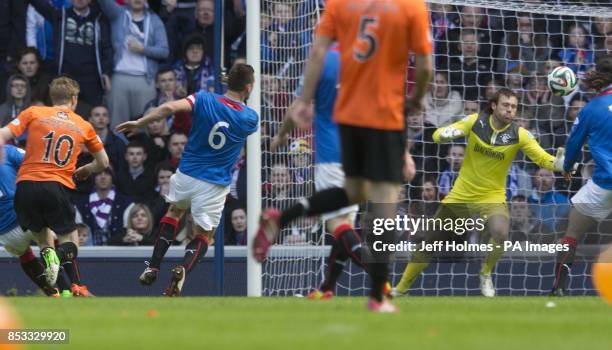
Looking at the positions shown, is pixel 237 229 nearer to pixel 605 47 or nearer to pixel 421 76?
pixel 605 47

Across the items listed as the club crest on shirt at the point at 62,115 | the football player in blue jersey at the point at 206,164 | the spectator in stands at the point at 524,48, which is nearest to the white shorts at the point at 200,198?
the football player in blue jersey at the point at 206,164

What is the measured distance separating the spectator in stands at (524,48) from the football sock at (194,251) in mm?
5163

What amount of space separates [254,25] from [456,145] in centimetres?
363

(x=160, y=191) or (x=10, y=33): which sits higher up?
(x=10, y=33)

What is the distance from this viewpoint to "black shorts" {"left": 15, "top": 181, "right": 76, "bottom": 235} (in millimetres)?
10977

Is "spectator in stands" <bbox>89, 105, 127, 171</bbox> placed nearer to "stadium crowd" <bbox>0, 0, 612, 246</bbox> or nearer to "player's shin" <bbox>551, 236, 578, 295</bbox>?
"stadium crowd" <bbox>0, 0, 612, 246</bbox>

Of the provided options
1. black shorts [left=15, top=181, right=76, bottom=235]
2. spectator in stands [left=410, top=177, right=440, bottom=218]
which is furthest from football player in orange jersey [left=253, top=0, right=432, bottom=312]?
spectator in stands [left=410, top=177, right=440, bottom=218]

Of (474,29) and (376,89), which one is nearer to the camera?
(376,89)

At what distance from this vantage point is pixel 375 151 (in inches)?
294

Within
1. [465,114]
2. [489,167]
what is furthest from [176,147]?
[489,167]

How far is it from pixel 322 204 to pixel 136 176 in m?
7.49

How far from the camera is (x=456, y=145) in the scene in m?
15.0

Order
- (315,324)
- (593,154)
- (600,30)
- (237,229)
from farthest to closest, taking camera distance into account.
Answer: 1. (600,30)
2. (237,229)
3. (593,154)
4. (315,324)

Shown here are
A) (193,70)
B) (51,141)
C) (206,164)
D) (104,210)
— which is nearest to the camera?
(51,141)
